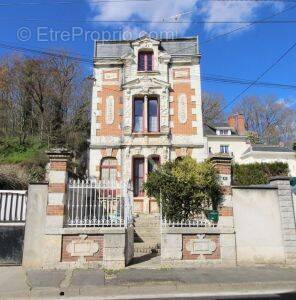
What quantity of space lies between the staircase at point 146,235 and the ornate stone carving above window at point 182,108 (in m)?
6.22

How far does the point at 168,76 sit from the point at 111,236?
43.4 ft

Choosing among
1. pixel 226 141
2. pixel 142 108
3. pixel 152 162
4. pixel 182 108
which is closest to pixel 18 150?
pixel 142 108

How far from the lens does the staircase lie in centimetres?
1303

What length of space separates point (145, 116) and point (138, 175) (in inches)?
132

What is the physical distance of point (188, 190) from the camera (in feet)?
36.5

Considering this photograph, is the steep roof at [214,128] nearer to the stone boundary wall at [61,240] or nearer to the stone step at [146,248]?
the stone step at [146,248]

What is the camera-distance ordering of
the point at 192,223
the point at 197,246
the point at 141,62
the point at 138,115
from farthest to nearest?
the point at 141,62 < the point at 138,115 < the point at 192,223 < the point at 197,246

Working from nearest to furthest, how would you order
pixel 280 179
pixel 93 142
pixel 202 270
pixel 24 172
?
pixel 202 270
pixel 280 179
pixel 93 142
pixel 24 172

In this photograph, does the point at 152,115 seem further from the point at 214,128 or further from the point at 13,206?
the point at 214,128

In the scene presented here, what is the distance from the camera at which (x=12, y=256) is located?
33.8 feet

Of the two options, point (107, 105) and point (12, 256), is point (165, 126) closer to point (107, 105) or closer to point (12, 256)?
point (107, 105)

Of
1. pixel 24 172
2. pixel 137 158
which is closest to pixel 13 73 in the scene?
pixel 24 172

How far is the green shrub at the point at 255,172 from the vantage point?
24625 mm

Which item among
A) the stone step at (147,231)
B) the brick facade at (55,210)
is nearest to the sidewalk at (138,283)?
the brick facade at (55,210)
